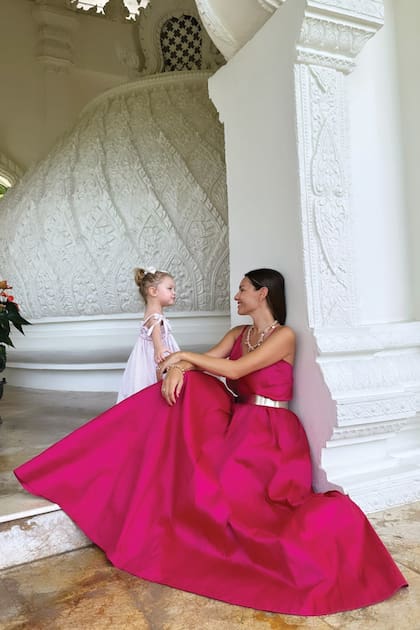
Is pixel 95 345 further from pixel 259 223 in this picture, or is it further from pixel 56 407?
pixel 259 223

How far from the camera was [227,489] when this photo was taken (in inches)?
63.4

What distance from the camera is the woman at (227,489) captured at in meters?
1.31

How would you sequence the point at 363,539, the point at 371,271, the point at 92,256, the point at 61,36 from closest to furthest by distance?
1. the point at 363,539
2. the point at 371,271
3. the point at 92,256
4. the point at 61,36

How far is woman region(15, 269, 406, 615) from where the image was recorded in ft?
4.29

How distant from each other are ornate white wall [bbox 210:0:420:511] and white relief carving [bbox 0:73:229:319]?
1.24 metres

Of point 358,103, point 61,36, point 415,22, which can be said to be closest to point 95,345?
point 358,103

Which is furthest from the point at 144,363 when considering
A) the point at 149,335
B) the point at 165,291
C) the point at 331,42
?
the point at 331,42

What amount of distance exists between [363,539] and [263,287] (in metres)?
0.85

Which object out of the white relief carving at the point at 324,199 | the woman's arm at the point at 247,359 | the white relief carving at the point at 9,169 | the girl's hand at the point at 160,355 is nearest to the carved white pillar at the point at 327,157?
the white relief carving at the point at 324,199

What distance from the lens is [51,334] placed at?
373cm

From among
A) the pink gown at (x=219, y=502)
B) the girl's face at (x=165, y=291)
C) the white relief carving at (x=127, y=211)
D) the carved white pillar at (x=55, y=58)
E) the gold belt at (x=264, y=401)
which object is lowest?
the pink gown at (x=219, y=502)

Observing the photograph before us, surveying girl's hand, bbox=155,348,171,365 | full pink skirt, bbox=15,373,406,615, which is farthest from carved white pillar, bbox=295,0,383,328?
girl's hand, bbox=155,348,171,365

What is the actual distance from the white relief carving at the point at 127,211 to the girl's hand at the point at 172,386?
5.49 ft

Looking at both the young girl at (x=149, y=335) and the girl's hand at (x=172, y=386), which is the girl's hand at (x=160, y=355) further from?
the girl's hand at (x=172, y=386)
